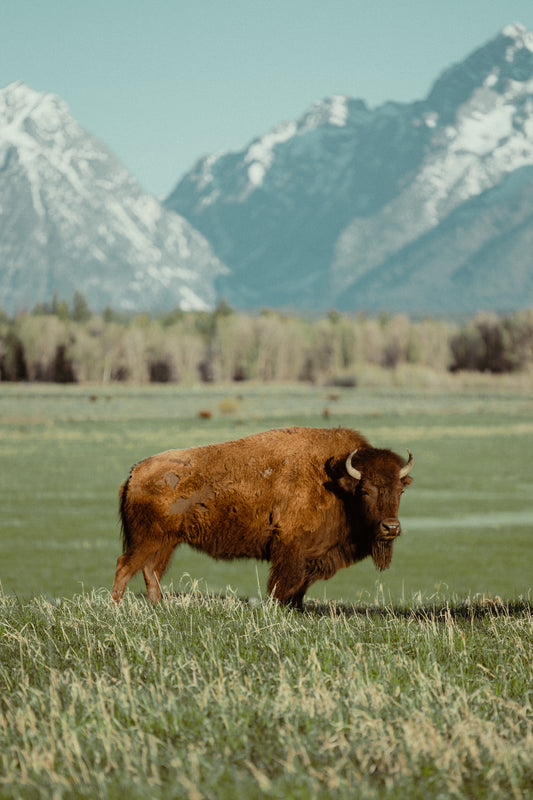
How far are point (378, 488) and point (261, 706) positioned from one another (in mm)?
3219

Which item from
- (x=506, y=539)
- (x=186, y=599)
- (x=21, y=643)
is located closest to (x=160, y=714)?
(x=21, y=643)

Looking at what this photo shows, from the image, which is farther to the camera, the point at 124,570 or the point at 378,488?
the point at 124,570

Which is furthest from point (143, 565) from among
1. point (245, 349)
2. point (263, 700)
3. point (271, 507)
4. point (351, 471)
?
point (245, 349)

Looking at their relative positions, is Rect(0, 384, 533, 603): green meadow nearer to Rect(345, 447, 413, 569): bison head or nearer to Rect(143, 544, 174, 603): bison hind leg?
Rect(143, 544, 174, 603): bison hind leg

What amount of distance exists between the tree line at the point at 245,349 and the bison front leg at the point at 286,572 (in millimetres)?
148420

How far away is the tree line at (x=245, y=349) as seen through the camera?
162 m

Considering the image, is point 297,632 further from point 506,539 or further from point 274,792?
point 506,539

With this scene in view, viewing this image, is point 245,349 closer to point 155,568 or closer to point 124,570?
point 155,568

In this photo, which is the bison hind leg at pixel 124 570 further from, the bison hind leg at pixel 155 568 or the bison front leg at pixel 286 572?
the bison front leg at pixel 286 572

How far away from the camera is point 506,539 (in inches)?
847

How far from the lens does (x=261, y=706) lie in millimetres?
6094

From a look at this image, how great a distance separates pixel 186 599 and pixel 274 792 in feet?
13.7

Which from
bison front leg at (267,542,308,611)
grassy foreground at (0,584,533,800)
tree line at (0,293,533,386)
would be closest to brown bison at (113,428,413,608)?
bison front leg at (267,542,308,611)

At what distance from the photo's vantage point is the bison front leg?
902 centimetres
